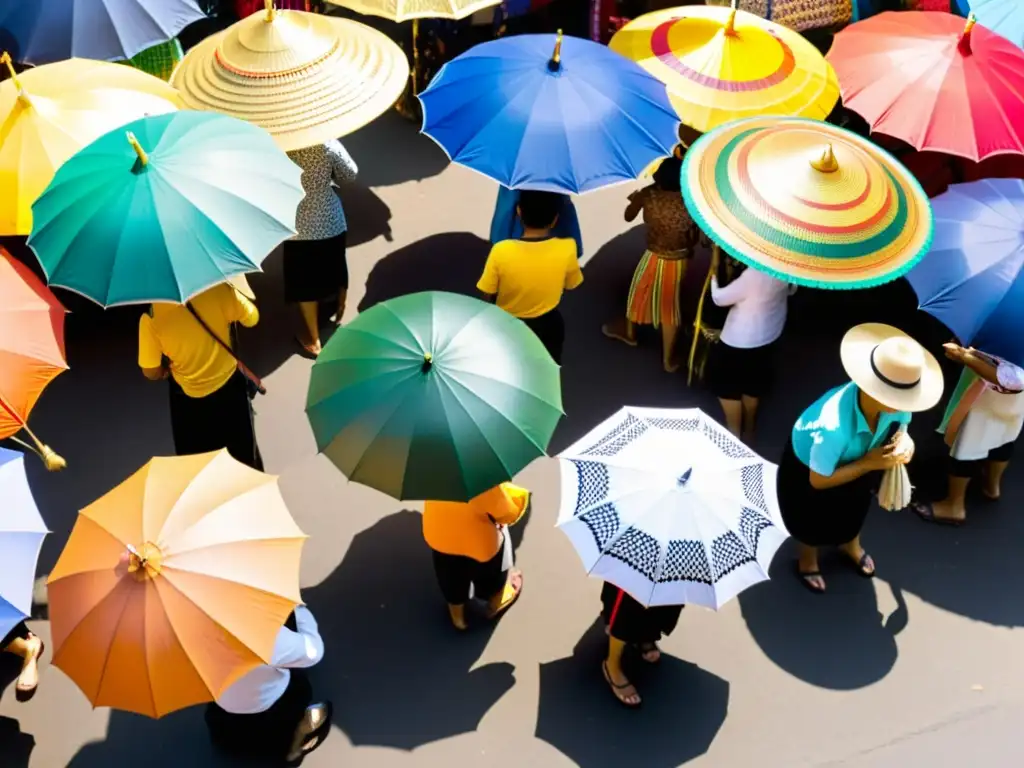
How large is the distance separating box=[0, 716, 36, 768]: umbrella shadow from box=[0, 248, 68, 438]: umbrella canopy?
1.37m

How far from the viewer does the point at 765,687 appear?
184 inches

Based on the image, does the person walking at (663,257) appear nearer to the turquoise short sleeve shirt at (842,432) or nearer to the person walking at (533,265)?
the person walking at (533,265)

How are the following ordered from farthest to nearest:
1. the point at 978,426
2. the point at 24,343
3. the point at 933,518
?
the point at 933,518, the point at 978,426, the point at 24,343

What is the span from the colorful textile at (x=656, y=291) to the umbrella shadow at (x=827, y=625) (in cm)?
161

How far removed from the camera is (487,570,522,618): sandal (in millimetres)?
4824

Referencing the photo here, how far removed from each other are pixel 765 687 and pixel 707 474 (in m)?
1.54

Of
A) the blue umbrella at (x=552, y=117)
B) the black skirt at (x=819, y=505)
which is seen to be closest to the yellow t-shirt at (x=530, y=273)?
the blue umbrella at (x=552, y=117)

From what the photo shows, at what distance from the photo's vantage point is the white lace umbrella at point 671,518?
3609mm

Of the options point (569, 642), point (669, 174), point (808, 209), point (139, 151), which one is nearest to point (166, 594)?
point (139, 151)

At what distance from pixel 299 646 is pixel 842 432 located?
248 centimetres

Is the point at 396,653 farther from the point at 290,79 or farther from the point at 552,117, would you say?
the point at 290,79

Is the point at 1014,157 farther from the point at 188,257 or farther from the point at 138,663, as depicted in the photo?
the point at 138,663

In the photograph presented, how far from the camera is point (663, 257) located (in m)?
5.78

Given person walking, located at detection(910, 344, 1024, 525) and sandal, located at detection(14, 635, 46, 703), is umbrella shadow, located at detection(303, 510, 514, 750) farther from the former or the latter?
person walking, located at detection(910, 344, 1024, 525)
